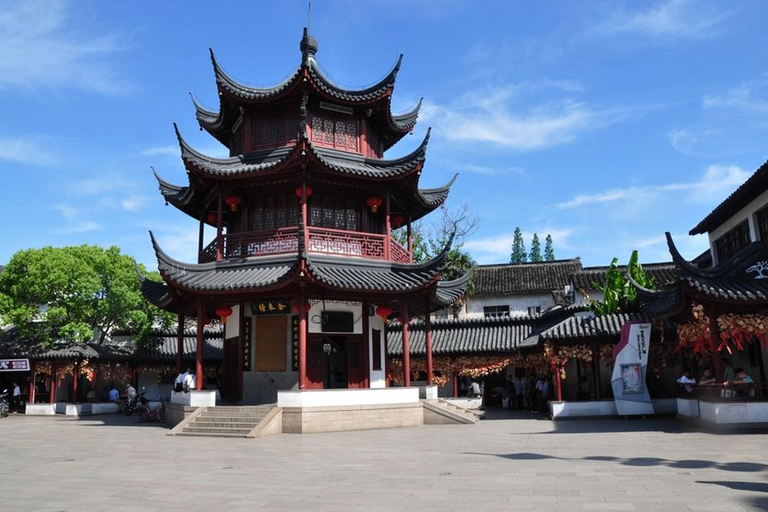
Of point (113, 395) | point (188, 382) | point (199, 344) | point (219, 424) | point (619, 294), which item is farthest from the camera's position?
point (113, 395)

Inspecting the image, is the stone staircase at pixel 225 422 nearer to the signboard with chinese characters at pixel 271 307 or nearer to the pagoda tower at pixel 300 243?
the pagoda tower at pixel 300 243

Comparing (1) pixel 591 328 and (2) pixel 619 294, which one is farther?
(2) pixel 619 294

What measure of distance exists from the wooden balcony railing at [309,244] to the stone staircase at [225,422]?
4.79 metres

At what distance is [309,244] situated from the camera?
61.3ft

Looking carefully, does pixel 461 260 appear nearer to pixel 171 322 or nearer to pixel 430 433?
pixel 171 322

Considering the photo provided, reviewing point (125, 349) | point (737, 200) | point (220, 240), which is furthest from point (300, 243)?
point (125, 349)

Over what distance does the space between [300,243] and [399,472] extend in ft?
27.0

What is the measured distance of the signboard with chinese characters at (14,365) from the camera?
2755 centimetres

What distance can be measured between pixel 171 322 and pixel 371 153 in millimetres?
15182

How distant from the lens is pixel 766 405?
45.6ft

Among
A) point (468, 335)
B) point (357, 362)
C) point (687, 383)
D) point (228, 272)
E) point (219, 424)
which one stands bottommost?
point (219, 424)

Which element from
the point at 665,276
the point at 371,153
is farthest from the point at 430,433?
Answer: the point at 665,276

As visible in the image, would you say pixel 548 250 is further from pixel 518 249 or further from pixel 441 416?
pixel 441 416

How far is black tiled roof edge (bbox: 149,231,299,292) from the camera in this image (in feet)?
57.2
